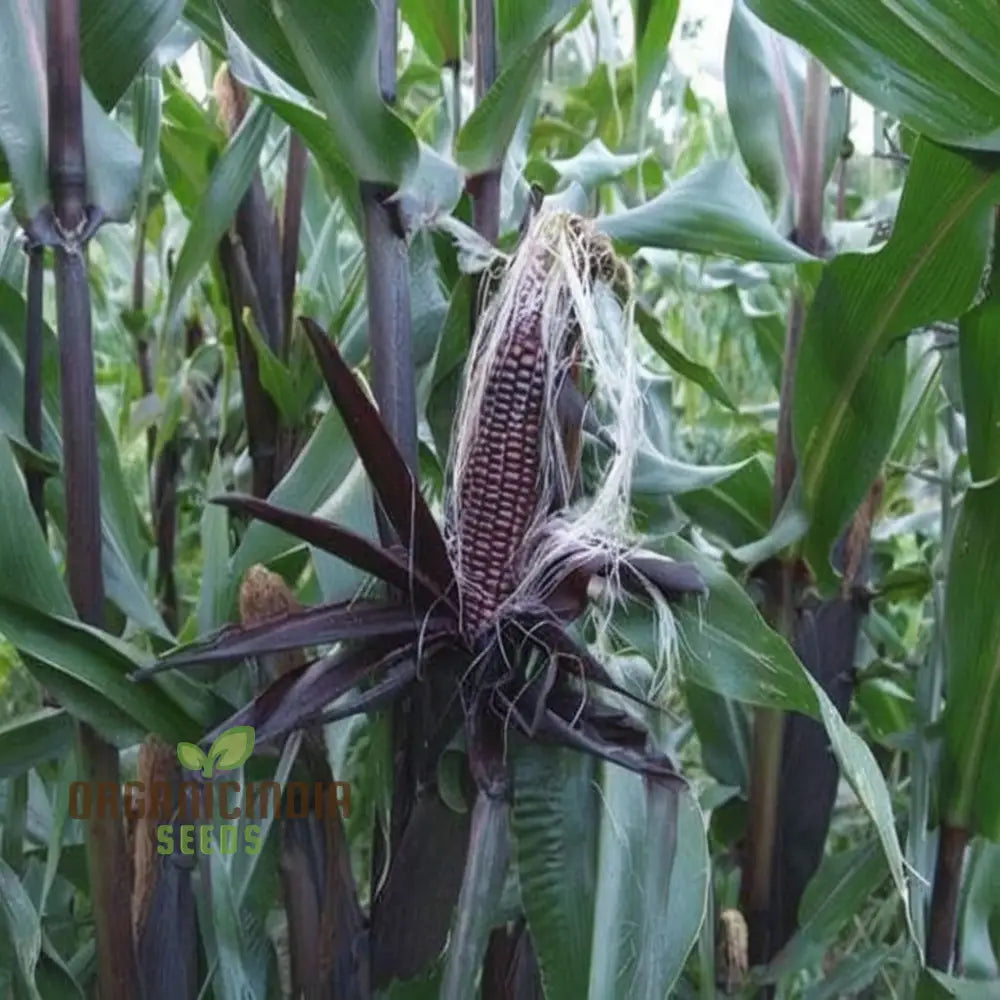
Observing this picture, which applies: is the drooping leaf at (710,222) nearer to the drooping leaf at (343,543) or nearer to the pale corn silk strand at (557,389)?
the pale corn silk strand at (557,389)

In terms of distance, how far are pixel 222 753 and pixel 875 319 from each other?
0.37m

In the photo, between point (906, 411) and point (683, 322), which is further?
point (683, 322)

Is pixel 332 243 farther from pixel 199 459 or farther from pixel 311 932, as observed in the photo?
pixel 311 932

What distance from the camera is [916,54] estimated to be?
1.66 feet

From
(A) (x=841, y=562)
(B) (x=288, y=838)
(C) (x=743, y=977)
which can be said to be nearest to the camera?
(B) (x=288, y=838)

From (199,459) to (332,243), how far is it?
261 millimetres

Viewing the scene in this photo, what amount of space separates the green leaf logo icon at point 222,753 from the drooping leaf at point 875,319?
1.15ft

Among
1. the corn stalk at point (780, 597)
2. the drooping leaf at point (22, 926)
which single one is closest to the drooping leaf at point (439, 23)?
the corn stalk at point (780, 597)

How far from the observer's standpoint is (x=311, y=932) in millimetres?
581

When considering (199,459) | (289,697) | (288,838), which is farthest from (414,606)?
(199,459)

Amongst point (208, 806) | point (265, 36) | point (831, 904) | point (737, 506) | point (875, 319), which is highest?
point (265, 36)

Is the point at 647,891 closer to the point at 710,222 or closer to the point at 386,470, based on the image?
the point at 386,470

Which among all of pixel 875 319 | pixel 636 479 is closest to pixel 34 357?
pixel 636 479

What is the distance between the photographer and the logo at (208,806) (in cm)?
55
